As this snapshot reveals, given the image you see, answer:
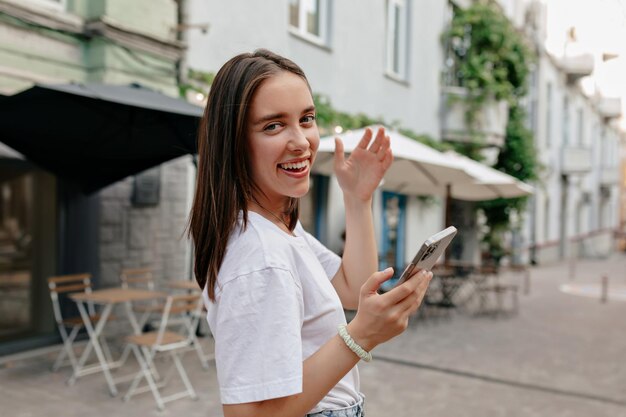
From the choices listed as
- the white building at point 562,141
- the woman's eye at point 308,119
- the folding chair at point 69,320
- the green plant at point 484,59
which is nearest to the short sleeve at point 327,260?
the woman's eye at point 308,119

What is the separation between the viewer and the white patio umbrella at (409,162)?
23.2 feet

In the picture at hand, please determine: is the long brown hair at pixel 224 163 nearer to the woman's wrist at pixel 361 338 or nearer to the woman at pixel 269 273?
the woman at pixel 269 273

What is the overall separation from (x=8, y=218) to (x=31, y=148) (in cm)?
127

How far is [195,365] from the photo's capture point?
5.81 meters

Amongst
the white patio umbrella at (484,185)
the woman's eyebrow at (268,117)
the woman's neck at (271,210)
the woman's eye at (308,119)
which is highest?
the white patio umbrella at (484,185)

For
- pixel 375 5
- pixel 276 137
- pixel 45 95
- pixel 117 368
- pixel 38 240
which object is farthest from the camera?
pixel 375 5

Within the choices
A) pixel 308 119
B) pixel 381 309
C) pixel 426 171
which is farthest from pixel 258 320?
pixel 426 171

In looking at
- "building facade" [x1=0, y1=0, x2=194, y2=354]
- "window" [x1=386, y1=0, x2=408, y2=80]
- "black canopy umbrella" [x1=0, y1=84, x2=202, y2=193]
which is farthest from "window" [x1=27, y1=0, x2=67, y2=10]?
"window" [x1=386, y1=0, x2=408, y2=80]

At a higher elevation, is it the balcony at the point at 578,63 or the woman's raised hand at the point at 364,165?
the balcony at the point at 578,63

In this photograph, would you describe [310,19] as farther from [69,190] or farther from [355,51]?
[69,190]

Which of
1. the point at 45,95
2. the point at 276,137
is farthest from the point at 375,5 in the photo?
the point at 276,137

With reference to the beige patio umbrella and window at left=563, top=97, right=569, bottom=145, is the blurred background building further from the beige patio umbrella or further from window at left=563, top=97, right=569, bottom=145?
window at left=563, top=97, right=569, bottom=145

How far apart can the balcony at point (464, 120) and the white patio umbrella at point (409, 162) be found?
→ 4900 mm

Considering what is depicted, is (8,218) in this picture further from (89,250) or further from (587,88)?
(587,88)
